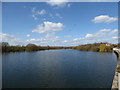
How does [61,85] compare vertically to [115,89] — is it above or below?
below

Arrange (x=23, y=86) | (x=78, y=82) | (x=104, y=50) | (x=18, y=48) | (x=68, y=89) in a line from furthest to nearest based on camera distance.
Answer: (x=18, y=48) < (x=104, y=50) < (x=78, y=82) < (x=23, y=86) < (x=68, y=89)

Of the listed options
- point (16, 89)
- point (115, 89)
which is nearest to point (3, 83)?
point (16, 89)

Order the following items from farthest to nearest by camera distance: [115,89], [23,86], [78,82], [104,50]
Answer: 1. [104,50]
2. [78,82]
3. [23,86]
4. [115,89]

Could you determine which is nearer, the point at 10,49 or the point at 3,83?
the point at 3,83

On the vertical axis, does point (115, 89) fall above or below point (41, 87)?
above

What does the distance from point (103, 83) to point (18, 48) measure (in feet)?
133

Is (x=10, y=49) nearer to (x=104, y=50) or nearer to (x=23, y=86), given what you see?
(x=104, y=50)

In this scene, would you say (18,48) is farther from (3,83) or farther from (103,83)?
(103,83)

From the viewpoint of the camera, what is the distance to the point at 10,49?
42156 millimetres

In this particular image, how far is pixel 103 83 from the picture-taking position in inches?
331

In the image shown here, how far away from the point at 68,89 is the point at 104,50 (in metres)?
35.0

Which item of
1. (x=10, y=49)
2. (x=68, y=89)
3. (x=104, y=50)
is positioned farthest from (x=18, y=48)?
(x=68, y=89)

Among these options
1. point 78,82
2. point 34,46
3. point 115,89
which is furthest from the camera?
point 34,46

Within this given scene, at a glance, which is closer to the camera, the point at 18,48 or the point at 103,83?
the point at 103,83
